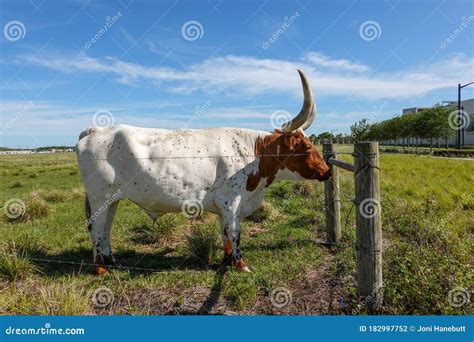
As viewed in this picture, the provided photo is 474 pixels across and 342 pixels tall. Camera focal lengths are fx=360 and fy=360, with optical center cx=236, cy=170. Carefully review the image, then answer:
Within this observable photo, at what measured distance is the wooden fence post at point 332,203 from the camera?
588 cm

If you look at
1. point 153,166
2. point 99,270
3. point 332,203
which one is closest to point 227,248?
point 153,166

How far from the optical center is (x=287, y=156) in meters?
5.21

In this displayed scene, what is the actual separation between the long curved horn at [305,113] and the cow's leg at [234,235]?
1449 millimetres

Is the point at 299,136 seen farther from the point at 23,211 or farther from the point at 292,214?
the point at 23,211

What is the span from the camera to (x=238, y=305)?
12.6 feet

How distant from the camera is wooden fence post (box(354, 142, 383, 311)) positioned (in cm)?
352

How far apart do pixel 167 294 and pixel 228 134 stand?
2.36 meters

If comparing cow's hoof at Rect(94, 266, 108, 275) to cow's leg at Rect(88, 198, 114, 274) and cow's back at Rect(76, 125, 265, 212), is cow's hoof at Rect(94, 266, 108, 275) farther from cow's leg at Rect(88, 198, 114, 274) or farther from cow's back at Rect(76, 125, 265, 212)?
cow's back at Rect(76, 125, 265, 212)

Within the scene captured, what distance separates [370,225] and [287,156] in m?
1.92

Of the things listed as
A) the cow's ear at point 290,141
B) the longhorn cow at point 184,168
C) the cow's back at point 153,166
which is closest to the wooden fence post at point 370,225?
the longhorn cow at point 184,168

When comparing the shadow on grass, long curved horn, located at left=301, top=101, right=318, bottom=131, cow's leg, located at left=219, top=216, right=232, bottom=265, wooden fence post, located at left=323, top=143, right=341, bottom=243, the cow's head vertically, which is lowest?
the shadow on grass

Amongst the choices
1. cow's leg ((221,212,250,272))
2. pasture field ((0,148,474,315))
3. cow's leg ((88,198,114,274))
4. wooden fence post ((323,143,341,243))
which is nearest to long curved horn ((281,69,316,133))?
wooden fence post ((323,143,341,243))

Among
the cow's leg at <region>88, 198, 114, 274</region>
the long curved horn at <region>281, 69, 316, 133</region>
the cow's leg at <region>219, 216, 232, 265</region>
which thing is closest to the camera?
the long curved horn at <region>281, 69, 316, 133</region>

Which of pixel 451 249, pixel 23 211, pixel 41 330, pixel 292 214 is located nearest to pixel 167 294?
pixel 41 330
